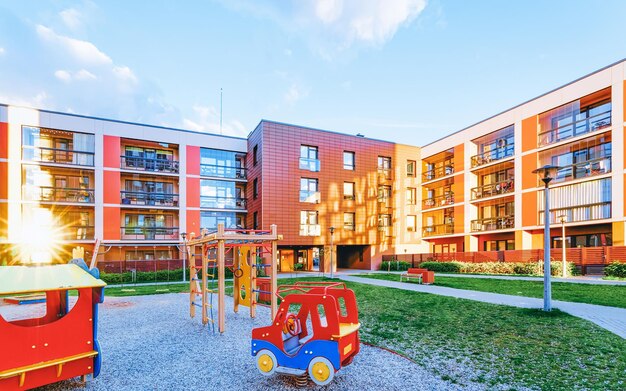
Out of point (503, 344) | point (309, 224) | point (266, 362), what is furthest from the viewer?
point (309, 224)

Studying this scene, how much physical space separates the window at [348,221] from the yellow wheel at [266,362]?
27120mm

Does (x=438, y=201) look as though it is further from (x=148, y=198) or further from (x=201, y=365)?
(x=201, y=365)

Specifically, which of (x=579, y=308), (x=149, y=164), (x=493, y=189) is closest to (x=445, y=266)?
(x=493, y=189)

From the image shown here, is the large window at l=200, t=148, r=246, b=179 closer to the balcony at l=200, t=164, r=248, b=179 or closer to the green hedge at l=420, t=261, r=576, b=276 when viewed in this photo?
the balcony at l=200, t=164, r=248, b=179

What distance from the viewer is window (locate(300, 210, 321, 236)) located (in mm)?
30266

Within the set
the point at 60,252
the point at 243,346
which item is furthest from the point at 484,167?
the point at 60,252

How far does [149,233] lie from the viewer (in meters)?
29.5

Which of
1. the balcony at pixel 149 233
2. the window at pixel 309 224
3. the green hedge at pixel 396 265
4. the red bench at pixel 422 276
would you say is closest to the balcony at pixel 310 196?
the window at pixel 309 224

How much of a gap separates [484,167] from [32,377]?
113ft

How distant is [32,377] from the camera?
4742 mm

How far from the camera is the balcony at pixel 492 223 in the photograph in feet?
96.8

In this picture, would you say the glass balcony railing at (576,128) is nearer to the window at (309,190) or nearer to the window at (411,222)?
the window at (411,222)

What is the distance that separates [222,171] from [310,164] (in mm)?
8595

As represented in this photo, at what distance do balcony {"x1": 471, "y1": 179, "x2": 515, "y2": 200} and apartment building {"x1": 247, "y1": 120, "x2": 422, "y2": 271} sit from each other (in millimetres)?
6924
